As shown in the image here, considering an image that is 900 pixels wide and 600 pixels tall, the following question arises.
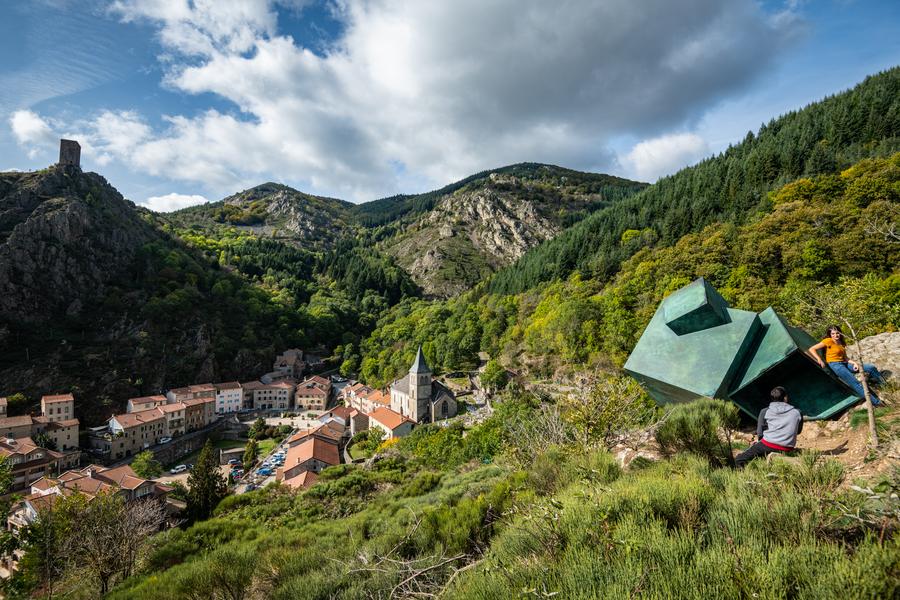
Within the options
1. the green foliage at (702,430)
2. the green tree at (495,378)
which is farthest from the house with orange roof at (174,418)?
the green foliage at (702,430)

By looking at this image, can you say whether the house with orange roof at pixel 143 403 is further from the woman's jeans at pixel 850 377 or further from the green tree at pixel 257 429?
the woman's jeans at pixel 850 377

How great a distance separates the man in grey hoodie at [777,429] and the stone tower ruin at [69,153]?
4274 inches

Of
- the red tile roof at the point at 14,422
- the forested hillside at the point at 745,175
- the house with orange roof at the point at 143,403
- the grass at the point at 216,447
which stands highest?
the forested hillside at the point at 745,175

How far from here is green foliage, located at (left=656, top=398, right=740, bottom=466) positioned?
604 cm

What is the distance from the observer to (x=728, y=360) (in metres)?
7.96

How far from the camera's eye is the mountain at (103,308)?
155ft

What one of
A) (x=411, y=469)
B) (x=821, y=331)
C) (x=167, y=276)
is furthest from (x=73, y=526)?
(x=167, y=276)

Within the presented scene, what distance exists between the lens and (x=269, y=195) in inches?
7279

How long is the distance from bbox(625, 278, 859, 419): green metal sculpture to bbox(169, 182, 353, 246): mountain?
147 m

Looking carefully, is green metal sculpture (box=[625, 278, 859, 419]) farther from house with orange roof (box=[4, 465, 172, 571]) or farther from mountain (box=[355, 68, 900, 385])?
house with orange roof (box=[4, 465, 172, 571])

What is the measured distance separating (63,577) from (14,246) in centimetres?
6830

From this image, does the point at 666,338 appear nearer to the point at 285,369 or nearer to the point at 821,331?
the point at 821,331

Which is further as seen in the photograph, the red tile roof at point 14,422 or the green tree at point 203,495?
the red tile roof at point 14,422

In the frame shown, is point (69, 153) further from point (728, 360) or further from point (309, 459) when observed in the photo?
point (728, 360)
